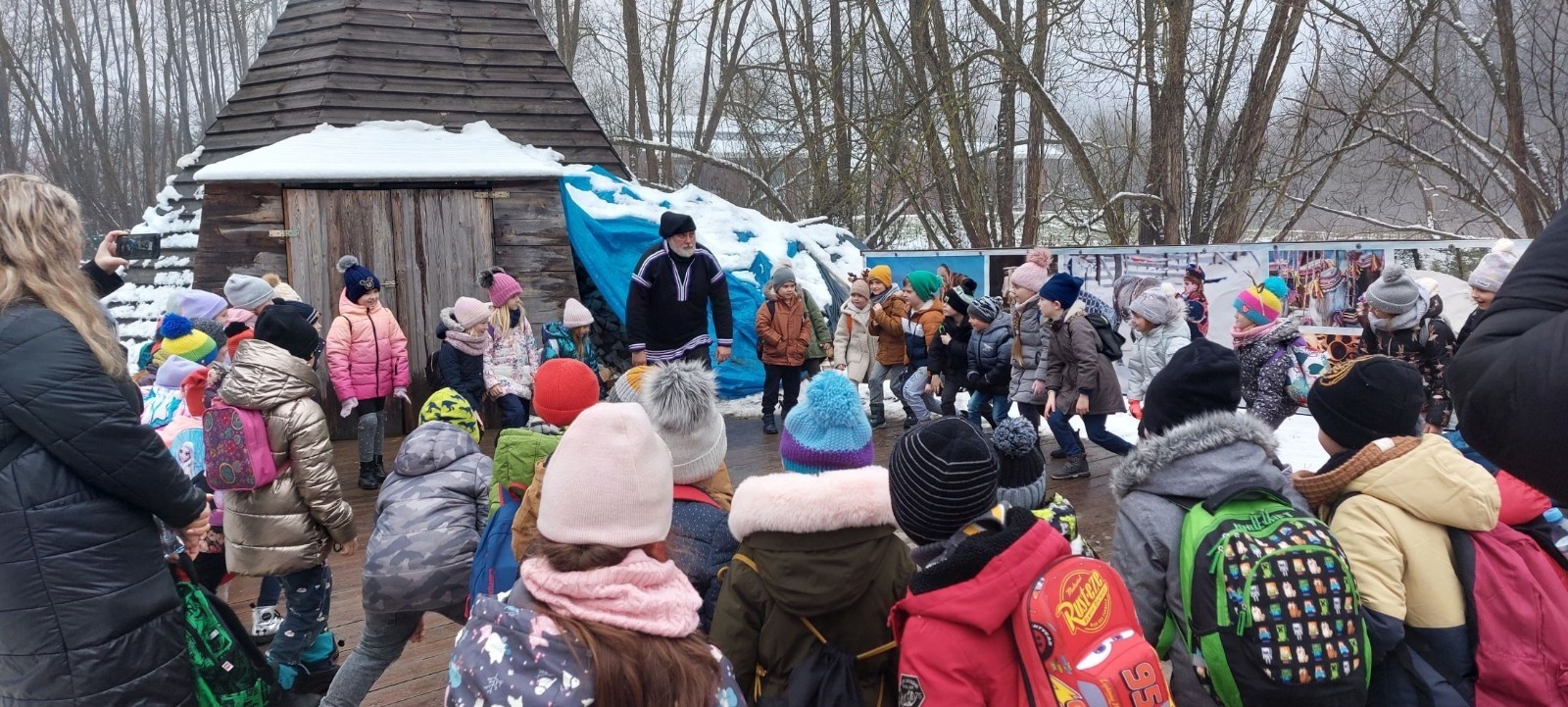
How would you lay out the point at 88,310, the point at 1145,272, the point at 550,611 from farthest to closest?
the point at 1145,272
the point at 88,310
the point at 550,611

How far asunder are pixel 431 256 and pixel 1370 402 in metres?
8.82

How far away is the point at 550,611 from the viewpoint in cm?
187

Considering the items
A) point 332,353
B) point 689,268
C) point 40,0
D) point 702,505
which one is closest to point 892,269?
point 689,268

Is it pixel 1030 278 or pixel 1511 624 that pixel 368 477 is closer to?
pixel 1030 278

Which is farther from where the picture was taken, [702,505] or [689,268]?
[689,268]

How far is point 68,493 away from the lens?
254 centimetres

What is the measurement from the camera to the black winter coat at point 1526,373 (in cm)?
119

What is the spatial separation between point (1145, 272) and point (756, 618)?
801 cm

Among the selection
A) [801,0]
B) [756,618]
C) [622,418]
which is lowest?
[756,618]

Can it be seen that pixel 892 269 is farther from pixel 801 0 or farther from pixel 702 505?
pixel 702 505

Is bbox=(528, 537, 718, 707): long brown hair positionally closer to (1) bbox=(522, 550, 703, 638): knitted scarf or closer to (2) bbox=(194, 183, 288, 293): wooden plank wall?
(1) bbox=(522, 550, 703, 638): knitted scarf

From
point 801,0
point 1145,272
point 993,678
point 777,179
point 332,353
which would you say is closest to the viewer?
point 993,678

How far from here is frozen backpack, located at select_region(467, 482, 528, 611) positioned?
10.4 feet

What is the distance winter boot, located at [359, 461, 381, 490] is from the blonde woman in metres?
5.34
